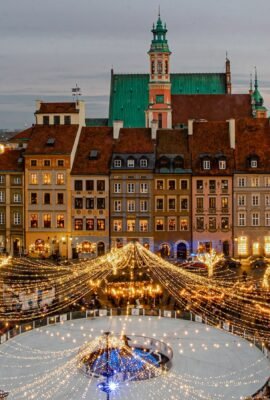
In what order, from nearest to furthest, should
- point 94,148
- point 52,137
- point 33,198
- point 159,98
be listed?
1. point 33,198
2. point 52,137
3. point 94,148
4. point 159,98

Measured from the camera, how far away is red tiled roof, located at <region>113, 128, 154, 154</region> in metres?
67.6

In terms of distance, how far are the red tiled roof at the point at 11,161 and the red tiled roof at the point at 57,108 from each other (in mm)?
4707

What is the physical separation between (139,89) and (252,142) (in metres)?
35.0

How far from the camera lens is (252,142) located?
6775 centimetres

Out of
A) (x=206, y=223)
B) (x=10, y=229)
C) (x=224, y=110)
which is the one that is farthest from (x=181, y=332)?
(x=224, y=110)

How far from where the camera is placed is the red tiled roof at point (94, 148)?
67375mm

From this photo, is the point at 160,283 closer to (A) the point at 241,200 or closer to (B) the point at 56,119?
(A) the point at 241,200

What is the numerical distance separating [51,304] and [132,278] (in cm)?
679

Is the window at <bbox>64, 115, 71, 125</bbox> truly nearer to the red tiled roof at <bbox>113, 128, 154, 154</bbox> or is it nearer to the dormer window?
the red tiled roof at <bbox>113, 128, 154, 154</bbox>

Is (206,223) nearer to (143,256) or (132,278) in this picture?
(143,256)

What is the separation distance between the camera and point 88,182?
6725 cm

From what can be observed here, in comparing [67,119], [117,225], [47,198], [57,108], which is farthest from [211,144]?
[47,198]

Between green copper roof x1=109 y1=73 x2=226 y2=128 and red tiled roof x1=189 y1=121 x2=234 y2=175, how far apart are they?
29.2 metres

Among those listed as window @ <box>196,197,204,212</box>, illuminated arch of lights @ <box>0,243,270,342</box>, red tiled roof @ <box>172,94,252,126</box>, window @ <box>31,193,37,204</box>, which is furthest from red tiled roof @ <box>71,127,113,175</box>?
red tiled roof @ <box>172,94,252,126</box>
